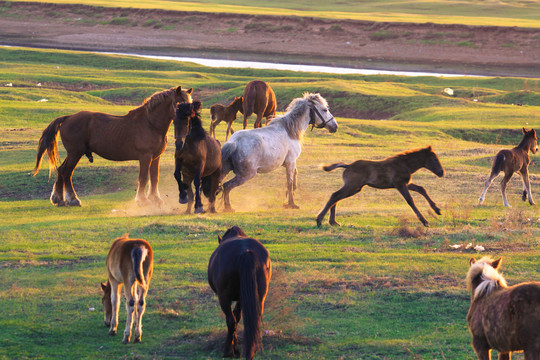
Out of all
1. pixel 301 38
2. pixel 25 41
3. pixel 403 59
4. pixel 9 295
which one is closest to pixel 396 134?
pixel 9 295

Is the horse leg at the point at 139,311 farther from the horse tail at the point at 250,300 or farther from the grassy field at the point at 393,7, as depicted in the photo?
the grassy field at the point at 393,7

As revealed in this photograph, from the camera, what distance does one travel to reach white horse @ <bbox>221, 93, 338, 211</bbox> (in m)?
16.7

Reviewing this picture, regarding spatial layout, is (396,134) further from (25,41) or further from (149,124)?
(25,41)

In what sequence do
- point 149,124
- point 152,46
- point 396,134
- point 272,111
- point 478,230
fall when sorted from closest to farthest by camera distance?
1. point 478,230
2. point 149,124
3. point 272,111
4. point 396,134
5. point 152,46

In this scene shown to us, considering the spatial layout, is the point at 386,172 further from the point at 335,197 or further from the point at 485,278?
the point at 485,278

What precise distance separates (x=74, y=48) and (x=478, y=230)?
55.0 metres

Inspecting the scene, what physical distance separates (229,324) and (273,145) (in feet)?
31.1

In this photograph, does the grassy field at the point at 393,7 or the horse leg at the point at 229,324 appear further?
the grassy field at the point at 393,7

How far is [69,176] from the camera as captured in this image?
683 inches

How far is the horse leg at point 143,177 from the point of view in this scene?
16.9 meters

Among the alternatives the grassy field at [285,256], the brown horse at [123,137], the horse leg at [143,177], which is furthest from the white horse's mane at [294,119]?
the horse leg at [143,177]

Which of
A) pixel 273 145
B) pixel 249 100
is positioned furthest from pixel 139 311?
pixel 249 100

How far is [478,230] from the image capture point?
14.5 meters

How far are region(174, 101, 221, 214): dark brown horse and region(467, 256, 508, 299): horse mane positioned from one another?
801 centimetres
